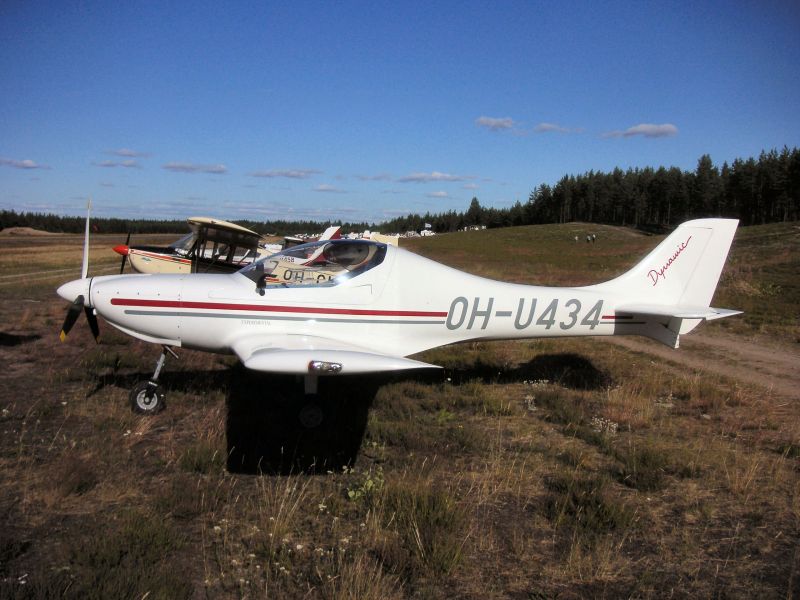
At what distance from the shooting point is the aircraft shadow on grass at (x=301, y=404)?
5.02 meters

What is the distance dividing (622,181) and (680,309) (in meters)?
98.7

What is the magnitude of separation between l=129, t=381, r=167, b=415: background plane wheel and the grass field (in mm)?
214

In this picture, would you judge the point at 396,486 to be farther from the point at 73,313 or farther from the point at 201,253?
the point at 201,253

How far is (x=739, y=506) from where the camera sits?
13.9 feet

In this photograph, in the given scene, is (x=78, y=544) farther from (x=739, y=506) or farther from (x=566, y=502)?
(x=739, y=506)

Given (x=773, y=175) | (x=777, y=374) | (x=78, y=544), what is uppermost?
(x=773, y=175)

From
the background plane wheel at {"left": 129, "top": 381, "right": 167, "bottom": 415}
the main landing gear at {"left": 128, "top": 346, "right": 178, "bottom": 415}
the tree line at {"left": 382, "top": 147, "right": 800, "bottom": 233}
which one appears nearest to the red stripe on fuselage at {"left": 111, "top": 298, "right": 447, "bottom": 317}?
the main landing gear at {"left": 128, "top": 346, "right": 178, "bottom": 415}

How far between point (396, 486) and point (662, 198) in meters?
92.0

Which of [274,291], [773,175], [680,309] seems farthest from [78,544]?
[773,175]

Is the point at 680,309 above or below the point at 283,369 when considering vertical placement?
above

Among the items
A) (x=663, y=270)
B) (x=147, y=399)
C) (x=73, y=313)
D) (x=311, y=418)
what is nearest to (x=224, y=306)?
(x=147, y=399)

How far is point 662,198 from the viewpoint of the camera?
8388 centimetres

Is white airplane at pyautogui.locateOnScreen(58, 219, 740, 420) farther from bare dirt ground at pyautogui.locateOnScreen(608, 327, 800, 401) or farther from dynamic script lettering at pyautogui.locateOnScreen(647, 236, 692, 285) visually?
bare dirt ground at pyautogui.locateOnScreen(608, 327, 800, 401)

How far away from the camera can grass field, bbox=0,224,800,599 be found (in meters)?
3.20
